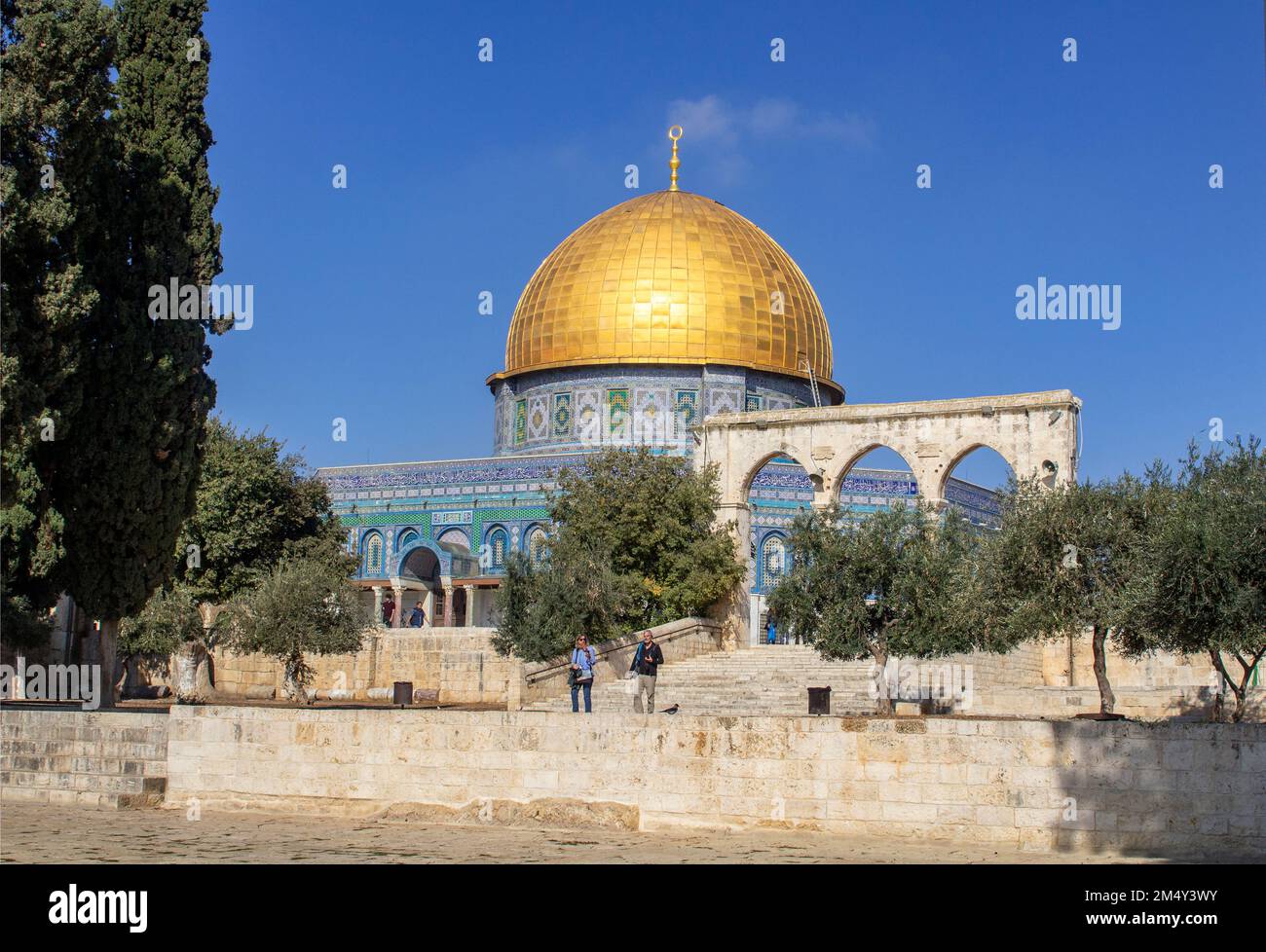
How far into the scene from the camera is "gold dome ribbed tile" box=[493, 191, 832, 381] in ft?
Answer: 124

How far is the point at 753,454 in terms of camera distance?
27.2 m

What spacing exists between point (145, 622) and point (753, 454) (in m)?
10.9

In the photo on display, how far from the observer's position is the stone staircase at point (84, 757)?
49.1 ft

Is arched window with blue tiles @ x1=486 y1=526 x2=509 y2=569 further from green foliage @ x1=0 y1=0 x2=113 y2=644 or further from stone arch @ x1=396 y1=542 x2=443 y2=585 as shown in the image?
green foliage @ x1=0 y1=0 x2=113 y2=644

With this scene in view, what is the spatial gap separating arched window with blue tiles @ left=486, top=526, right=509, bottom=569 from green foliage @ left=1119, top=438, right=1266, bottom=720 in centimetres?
2180

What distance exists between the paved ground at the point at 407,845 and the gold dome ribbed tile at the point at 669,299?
25079mm

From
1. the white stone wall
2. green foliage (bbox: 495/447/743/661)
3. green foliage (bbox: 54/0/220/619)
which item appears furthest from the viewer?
green foliage (bbox: 495/447/743/661)

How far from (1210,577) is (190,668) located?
59.8ft

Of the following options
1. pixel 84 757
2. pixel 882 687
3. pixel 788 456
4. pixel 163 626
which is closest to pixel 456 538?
pixel 163 626

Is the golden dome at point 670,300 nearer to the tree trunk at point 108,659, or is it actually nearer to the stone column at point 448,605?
the stone column at point 448,605

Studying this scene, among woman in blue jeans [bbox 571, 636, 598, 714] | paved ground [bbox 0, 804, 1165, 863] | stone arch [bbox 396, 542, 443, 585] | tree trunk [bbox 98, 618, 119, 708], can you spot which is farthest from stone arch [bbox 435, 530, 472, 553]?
paved ground [bbox 0, 804, 1165, 863]
